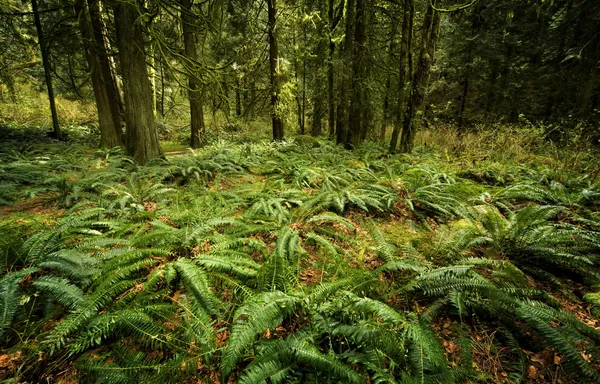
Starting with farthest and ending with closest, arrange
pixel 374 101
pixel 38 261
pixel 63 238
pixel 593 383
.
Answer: pixel 374 101
pixel 63 238
pixel 38 261
pixel 593 383

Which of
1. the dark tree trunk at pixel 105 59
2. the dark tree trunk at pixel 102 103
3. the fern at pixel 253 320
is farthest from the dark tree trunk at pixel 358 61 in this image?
the fern at pixel 253 320

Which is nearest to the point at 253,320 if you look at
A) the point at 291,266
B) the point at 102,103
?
the point at 291,266

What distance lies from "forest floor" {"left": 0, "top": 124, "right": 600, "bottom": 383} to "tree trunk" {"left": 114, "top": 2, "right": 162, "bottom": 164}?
213cm

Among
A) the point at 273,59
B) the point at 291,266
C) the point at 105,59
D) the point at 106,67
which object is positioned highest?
the point at 273,59

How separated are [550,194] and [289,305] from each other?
5.44 metres

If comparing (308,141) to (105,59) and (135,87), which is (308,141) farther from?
(105,59)

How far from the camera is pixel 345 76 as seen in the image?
28.5 feet

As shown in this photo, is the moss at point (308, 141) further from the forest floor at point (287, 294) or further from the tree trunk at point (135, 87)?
the forest floor at point (287, 294)

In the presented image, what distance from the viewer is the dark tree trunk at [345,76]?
8.55 metres

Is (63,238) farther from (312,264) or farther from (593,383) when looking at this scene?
(593,383)

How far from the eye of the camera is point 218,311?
2.03m

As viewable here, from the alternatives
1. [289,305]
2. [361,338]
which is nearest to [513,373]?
[361,338]

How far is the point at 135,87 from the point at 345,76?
6.30 metres

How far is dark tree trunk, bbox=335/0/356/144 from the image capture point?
8553 mm
